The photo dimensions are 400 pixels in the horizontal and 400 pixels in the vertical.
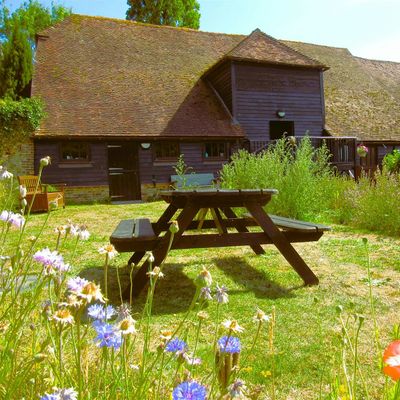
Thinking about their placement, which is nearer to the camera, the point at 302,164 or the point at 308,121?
the point at 302,164

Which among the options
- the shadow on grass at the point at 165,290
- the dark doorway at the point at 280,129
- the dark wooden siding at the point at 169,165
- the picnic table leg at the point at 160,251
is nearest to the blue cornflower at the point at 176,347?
the shadow on grass at the point at 165,290

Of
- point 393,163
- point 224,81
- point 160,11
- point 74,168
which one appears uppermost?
point 160,11

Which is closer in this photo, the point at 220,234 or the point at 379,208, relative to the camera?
the point at 220,234

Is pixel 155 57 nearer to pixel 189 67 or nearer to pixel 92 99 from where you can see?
pixel 189 67

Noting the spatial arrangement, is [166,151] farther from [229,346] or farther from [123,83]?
[229,346]

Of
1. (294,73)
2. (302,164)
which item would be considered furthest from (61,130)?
(294,73)

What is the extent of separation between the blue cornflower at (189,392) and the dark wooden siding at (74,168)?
14.0m

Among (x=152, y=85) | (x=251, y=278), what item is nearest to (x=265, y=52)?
(x=152, y=85)

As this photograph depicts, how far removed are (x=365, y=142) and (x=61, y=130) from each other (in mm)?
13148

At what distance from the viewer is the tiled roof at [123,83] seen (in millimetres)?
14586

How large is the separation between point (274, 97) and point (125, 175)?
7.24 meters

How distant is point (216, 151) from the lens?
16.6m

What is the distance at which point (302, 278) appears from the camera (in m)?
3.85

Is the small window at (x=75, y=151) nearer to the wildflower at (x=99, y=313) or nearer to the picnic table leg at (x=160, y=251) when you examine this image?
the picnic table leg at (x=160, y=251)
